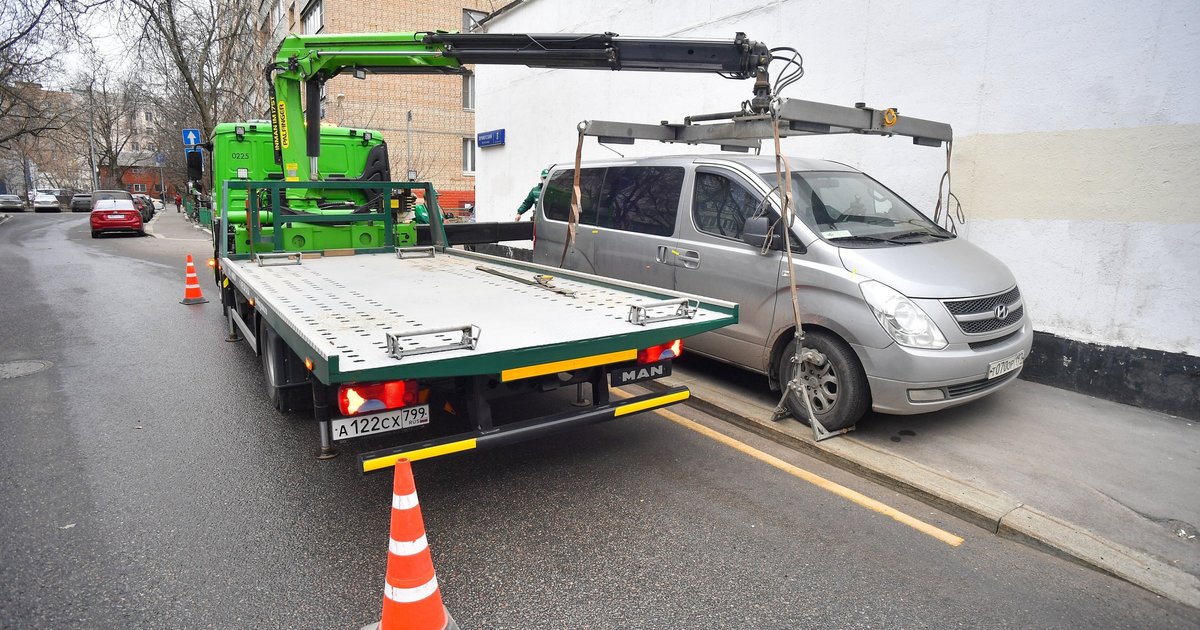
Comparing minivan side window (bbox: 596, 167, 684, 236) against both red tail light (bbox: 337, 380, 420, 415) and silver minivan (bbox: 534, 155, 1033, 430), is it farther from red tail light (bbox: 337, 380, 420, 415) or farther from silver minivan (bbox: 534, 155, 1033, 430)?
red tail light (bbox: 337, 380, 420, 415)

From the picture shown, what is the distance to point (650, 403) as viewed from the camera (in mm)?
4363

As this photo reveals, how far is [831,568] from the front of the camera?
135 inches

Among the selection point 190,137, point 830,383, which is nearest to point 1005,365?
point 830,383

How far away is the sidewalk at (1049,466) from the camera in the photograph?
3676 mm

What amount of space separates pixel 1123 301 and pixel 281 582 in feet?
22.8

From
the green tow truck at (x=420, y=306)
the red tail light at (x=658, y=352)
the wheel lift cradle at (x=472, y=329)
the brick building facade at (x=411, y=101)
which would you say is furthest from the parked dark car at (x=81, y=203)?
the red tail light at (x=658, y=352)

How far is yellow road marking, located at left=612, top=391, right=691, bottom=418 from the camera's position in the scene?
167 inches

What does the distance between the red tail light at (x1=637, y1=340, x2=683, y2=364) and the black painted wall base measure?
4224 millimetres

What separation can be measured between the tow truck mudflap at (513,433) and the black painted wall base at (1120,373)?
414cm

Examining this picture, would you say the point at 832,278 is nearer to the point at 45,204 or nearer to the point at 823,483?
the point at 823,483

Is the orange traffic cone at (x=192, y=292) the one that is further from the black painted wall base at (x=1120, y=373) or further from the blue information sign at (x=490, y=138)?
the black painted wall base at (x=1120, y=373)

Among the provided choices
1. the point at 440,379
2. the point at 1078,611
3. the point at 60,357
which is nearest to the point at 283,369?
the point at 440,379

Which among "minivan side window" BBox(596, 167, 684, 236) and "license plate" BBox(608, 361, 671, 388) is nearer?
"license plate" BBox(608, 361, 671, 388)

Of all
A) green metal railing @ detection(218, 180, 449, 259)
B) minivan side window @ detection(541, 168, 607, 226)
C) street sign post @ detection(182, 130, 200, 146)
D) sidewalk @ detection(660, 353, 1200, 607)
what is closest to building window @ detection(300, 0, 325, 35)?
street sign post @ detection(182, 130, 200, 146)
